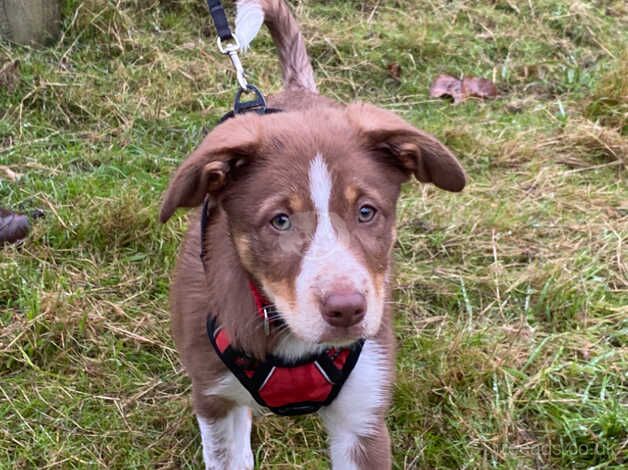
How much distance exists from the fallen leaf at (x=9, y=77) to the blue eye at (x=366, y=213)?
3.20 metres

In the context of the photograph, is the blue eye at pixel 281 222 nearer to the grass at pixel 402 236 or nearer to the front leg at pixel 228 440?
the front leg at pixel 228 440

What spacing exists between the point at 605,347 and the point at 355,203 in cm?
162

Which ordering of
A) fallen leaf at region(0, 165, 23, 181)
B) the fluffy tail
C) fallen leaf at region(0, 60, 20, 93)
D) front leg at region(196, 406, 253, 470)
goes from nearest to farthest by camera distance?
front leg at region(196, 406, 253, 470) < the fluffy tail < fallen leaf at region(0, 165, 23, 181) < fallen leaf at region(0, 60, 20, 93)

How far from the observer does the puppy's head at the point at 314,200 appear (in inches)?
74.1

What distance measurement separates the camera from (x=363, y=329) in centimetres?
192

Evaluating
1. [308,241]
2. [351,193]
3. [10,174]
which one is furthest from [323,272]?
[10,174]

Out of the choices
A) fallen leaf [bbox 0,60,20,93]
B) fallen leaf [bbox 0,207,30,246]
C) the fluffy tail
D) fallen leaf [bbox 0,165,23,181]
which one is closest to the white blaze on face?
the fluffy tail

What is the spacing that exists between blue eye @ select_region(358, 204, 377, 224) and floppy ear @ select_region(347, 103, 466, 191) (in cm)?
19

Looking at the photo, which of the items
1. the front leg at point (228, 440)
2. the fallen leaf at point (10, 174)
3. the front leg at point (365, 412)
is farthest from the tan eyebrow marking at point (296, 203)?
the fallen leaf at point (10, 174)

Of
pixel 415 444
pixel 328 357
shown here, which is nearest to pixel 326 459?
pixel 415 444

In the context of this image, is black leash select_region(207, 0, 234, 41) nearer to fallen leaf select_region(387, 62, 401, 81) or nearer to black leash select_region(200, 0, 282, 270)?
black leash select_region(200, 0, 282, 270)

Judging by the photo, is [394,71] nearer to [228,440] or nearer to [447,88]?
[447,88]

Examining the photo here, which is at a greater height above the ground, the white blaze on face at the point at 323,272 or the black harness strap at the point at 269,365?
the white blaze on face at the point at 323,272

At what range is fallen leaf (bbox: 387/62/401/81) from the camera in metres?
5.28
